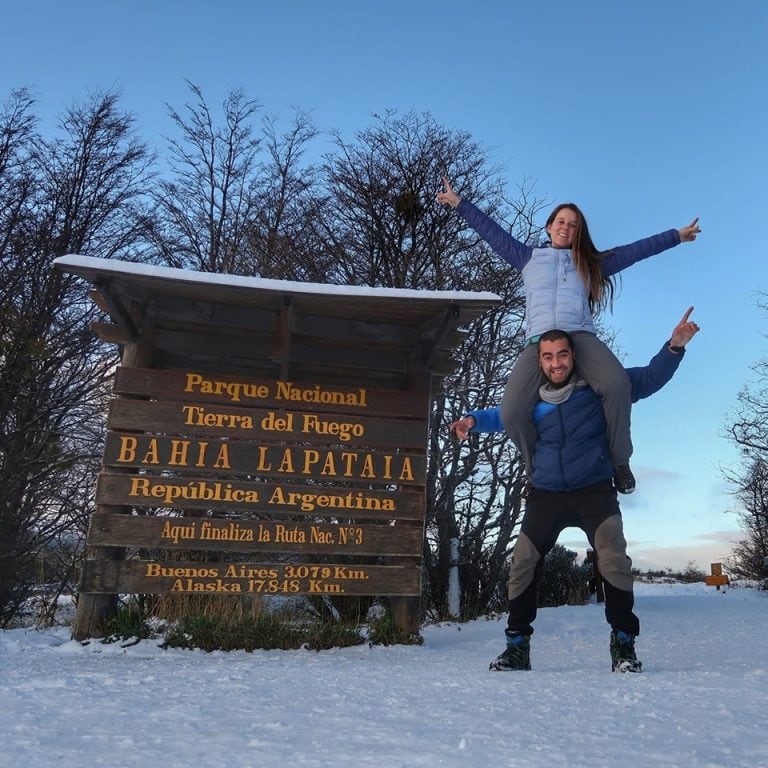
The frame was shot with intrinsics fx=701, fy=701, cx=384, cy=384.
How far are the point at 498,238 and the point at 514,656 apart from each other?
228 cm

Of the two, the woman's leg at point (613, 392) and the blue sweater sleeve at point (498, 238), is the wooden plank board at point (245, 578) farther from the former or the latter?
the blue sweater sleeve at point (498, 238)

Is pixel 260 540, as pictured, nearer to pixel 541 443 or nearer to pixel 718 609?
pixel 541 443

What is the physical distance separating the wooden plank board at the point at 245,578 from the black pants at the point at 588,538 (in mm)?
2217

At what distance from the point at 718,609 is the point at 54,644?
7.26 m

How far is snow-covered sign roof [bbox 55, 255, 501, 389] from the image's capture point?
5367mm

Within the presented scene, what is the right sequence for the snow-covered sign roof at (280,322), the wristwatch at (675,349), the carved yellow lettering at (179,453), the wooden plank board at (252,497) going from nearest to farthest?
1. the wristwatch at (675,349)
2. the snow-covered sign roof at (280,322)
3. the wooden plank board at (252,497)
4. the carved yellow lettering at (179,453)

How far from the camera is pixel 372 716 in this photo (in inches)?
79.9

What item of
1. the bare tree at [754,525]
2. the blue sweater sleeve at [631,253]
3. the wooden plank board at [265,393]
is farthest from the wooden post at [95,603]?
the bare tree at [754,525]

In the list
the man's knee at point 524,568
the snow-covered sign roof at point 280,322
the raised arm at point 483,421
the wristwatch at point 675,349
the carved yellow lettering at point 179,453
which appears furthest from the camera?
the carved yellow lettering at point 179,453

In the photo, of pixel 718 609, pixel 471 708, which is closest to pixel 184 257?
pixel 718 609

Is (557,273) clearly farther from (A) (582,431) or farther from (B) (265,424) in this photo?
(B) (265,424)

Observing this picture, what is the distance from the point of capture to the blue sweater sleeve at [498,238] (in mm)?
4020

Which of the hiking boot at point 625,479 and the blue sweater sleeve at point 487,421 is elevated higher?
the blue sweater sleeve at point 487,421

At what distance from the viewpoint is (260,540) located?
5625 mm
